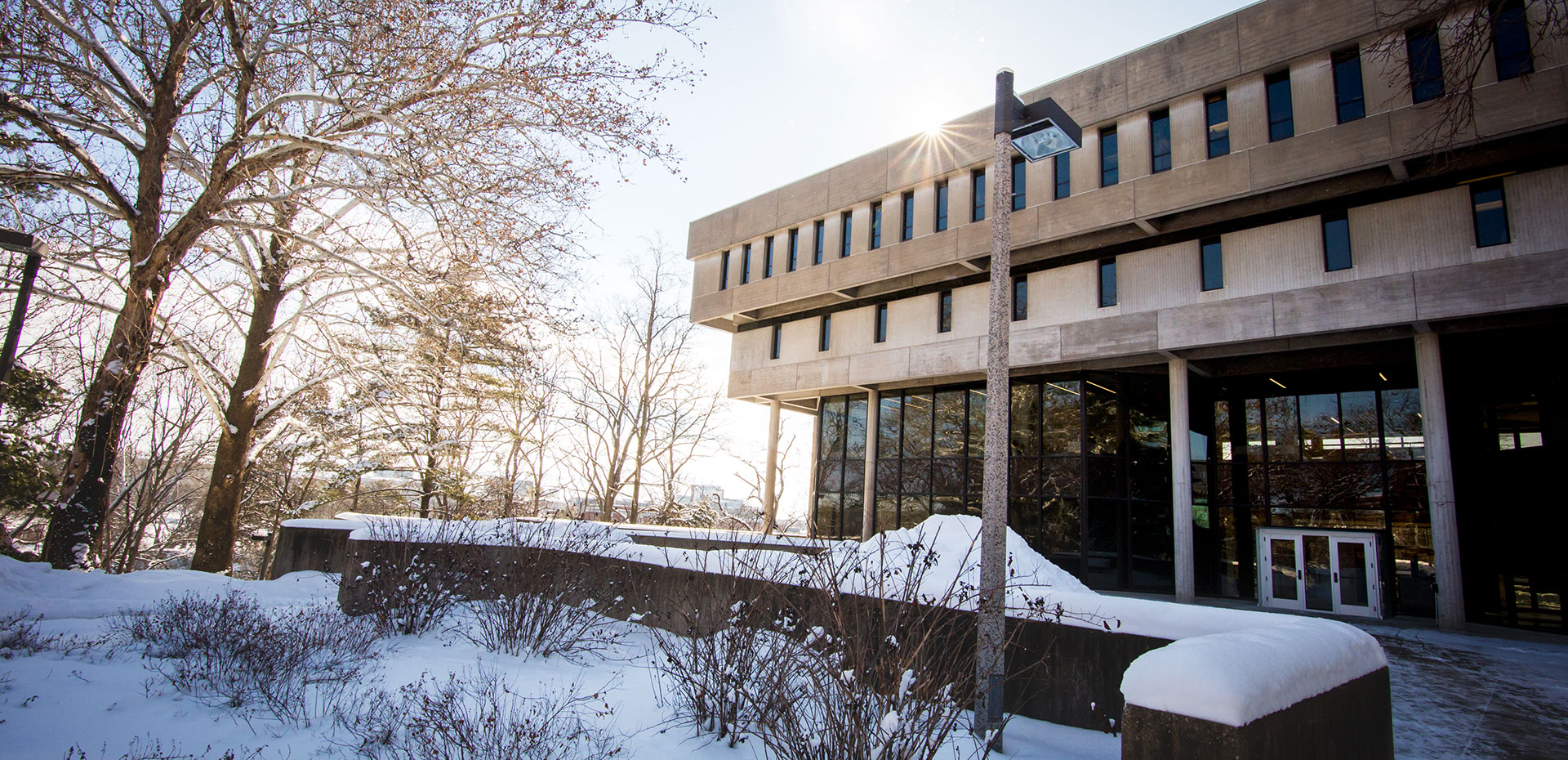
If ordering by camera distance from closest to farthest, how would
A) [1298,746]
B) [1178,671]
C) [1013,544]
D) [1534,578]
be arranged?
[1178,671], [1298,746], [1013,544], [1534,578]

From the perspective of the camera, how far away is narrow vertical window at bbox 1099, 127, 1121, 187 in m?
19.6

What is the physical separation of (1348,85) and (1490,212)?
4.08m

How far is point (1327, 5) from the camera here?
16.6 m

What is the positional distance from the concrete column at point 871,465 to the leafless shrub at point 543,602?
53.2 ft

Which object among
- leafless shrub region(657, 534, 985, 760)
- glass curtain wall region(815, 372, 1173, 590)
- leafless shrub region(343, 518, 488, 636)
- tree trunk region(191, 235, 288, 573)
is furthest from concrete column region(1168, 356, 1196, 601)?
tree trunk region(191, 235, 288, 573)

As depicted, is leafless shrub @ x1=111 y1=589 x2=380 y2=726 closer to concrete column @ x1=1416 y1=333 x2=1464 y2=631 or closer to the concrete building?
the concrete building

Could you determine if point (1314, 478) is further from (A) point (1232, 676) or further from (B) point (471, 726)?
(B) point (471, 726)

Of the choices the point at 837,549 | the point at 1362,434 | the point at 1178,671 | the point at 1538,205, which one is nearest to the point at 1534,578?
the point at 1362,434

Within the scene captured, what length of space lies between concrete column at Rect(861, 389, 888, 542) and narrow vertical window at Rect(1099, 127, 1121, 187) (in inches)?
270

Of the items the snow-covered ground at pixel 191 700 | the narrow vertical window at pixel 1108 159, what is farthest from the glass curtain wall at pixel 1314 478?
the snow-covered ground at pixel 191 700

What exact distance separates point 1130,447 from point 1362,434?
5566 mm

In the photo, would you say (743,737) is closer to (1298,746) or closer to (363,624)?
(1298,746)

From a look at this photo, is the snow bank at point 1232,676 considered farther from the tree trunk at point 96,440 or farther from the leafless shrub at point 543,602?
the tree trunk at point 96,440

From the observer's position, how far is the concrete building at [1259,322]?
50.1 ft
